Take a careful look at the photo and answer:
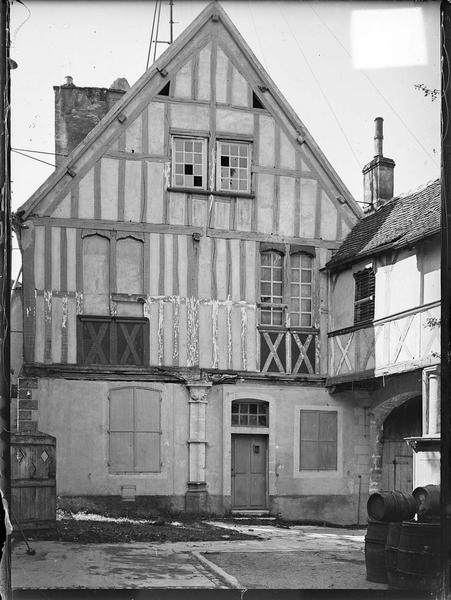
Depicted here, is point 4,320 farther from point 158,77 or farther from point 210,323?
point 158,77

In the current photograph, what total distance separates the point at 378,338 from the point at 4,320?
6.26 meters

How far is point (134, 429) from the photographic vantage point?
1118cm

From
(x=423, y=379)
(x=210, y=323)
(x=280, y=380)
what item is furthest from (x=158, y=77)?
(x=423, y=379)

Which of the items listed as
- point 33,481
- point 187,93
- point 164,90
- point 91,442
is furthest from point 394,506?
point 164,90

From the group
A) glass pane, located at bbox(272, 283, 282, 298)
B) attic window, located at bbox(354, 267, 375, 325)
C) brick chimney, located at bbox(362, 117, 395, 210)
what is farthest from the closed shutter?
brick chimney, located at bbox(362, 117, 395, 210)

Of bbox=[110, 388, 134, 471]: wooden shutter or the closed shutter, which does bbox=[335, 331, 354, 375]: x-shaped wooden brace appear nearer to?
the closed shutter

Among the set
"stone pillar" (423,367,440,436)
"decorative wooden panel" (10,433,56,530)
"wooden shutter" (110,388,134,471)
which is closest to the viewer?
"stone pillar" (423,367,440,436)

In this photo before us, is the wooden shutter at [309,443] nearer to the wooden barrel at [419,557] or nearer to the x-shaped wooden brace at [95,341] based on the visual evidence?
the x-shaped wooden brace at [95,341]

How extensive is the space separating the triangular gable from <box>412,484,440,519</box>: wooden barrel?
4382 mm

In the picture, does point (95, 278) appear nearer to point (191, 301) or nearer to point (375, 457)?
point (191, 301)

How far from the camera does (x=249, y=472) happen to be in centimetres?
1147

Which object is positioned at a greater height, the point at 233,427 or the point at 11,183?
the point at 11,183

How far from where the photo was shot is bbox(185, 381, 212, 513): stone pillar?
1100cm

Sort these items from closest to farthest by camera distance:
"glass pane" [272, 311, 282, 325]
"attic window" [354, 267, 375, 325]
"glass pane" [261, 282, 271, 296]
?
"glass pane" [272, 311, 282, 325] → "glass pane" [261, 282, 271, 296] → "attic window" [354, 267, 375, 325]
